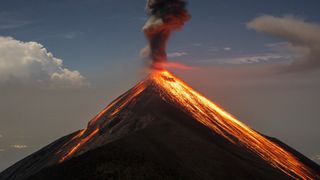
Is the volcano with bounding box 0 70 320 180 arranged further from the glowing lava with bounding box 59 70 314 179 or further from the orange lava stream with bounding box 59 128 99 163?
the orange lava stream with bounding box 59 128 99 163

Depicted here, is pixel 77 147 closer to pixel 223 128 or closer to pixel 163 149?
pixel 163 149

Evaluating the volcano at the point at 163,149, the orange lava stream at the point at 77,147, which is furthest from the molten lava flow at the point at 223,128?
the orange lava stream at the point at 77,147

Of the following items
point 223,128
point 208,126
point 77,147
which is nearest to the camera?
point 77,147

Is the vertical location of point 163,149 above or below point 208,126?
below

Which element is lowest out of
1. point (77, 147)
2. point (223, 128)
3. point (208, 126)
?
point (77, 147)

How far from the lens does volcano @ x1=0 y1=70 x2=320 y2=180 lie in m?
104

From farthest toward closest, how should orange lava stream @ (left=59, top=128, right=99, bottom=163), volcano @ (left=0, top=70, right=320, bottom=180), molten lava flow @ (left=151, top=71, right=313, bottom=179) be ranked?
molten lava flow @ (left=151, top=71, right=313, bottom=179)
orange lava stream @ (left=59, top=128, right=99, bottom=163)
volcano @ (left=0, top=70, right=320, bottom=180)

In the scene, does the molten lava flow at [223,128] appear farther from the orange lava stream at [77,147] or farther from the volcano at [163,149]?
the orange lava stream at [77,147]

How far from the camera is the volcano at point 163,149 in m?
104

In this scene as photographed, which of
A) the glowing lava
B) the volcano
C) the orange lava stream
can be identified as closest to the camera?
the volcano

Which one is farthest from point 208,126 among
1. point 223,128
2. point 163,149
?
point 163,149

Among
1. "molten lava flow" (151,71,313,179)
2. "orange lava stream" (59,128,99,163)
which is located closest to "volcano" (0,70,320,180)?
"molten lava flow" (151,71,313,179)

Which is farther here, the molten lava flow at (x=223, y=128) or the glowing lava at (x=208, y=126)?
the molten lava flow at (x=223, y=128)

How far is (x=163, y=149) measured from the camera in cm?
12031
